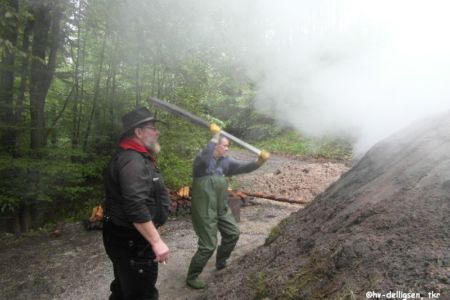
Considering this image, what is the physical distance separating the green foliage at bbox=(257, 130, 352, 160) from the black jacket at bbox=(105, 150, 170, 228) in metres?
12.3

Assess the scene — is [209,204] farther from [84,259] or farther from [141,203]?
[84,259]

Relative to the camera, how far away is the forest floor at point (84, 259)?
4.30 metres

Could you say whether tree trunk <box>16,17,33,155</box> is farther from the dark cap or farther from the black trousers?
the black trousers

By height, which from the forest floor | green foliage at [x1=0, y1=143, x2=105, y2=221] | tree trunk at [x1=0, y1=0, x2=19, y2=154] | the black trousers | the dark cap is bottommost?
the forest floor

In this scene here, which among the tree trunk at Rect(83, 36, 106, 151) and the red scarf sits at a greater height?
the tree trunk at Rect(83, 36, 106, 151)

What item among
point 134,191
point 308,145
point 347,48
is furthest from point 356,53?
point 308,145

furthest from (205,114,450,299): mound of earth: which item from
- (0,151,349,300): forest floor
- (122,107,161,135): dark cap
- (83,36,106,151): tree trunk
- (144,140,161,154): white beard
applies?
(83,36,106,151): tree trunk

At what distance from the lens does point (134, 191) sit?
2701 millimetres

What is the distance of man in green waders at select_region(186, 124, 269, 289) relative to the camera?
13.3 ft

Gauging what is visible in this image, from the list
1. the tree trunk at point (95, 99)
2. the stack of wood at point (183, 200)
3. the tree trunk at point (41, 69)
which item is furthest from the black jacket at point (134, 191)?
the tree trunk at point (95, 99)

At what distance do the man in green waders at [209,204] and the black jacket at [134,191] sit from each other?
107cm

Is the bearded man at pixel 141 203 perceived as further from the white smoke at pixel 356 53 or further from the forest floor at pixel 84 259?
the white smoke at pixel 356 53

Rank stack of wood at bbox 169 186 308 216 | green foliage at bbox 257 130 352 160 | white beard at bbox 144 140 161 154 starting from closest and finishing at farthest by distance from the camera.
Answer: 1. white beard at bbox 144 140 161 154
2. stack of wood at bbox 169 186 308 216
3. green foliage at bbox 257 130 352 160

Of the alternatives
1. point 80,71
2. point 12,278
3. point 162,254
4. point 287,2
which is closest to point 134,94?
point 80,71
